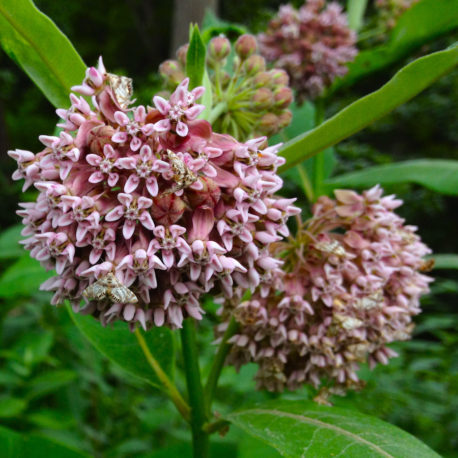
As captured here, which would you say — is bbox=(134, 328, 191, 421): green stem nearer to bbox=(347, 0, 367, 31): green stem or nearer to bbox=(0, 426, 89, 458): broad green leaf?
bbox=(0, 426, 89, 458): broad green leaf

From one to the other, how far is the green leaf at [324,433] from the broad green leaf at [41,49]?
762 mm

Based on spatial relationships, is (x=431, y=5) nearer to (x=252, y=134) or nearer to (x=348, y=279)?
(x=252, y=134)

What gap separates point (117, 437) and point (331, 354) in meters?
1.62

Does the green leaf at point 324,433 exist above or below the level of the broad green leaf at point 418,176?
below

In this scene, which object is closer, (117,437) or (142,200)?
(142,200)

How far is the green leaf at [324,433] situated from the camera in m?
0.99

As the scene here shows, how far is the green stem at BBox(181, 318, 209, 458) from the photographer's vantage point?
3.97 ft

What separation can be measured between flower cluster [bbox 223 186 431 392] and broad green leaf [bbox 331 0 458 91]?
79 centimetres

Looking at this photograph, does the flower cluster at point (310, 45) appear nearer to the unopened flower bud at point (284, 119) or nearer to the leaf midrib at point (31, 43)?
the unopened flower bud at point (284, 119)

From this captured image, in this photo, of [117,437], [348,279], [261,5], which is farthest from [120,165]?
[261,5]

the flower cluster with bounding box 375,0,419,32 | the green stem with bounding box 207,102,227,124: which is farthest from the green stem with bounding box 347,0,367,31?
the green stem with bounding box 207,102,227,124

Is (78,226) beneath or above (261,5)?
beneath

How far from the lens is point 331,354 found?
1229 mm

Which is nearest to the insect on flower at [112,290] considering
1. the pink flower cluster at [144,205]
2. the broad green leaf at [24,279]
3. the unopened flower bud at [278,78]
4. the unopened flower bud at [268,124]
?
the pink flower cluster at [144,205]
